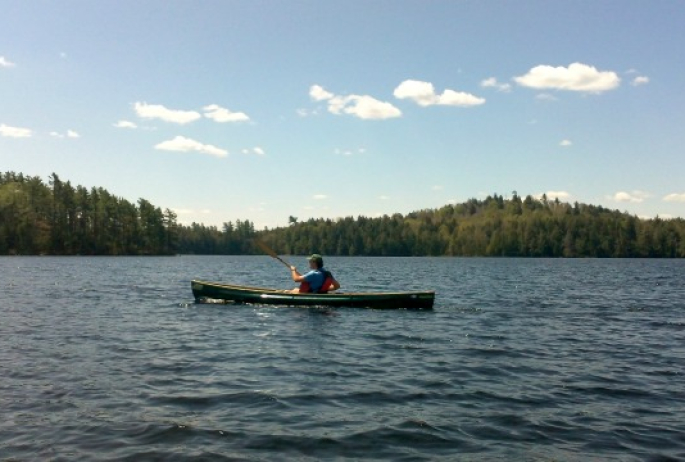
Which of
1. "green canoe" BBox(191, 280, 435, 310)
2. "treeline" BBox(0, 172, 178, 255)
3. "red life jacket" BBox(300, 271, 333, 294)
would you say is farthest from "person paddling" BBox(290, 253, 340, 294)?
"treeline" BBox(0, 172, 178, 255)

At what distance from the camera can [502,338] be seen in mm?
18547

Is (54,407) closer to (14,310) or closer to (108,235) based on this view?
(14,310)

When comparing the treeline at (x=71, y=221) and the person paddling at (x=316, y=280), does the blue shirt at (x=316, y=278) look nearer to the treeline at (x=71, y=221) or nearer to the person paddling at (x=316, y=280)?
the person paddling at (x=316, y=280)

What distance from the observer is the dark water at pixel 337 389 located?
832 centimetres

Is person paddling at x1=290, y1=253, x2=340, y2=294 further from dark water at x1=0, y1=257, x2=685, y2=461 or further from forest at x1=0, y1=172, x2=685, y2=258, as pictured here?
forest at x1=0, y1=172, x2=685, y2=258

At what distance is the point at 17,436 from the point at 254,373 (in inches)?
203

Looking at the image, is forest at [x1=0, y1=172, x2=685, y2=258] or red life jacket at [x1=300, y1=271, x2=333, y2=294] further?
forest at [x1=0, y1=172, x2=685, y2=258]

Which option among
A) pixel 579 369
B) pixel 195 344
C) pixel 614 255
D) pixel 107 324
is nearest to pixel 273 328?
pixel 195 344

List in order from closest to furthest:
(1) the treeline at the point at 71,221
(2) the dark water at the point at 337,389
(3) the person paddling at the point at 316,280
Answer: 1. (2) the dark water at the point at 337,389
2. (3) the person paddling at the point at 316,280
3. (1) the treeline at the point at 71,221

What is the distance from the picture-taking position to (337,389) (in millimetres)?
11492

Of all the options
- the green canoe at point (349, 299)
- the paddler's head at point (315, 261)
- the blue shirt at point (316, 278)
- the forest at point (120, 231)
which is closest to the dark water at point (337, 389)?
the green canoe at point (349, 299)

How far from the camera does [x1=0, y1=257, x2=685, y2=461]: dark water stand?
27.3 ft

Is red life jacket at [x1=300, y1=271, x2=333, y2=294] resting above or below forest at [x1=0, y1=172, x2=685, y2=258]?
below

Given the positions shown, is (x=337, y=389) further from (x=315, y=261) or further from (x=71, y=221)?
(x=71, y=221)
